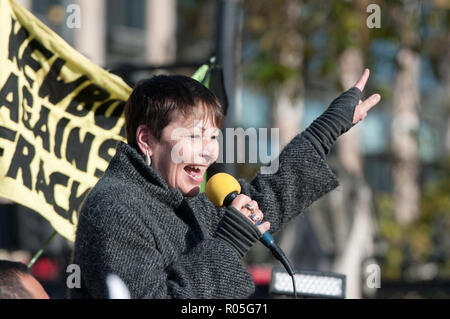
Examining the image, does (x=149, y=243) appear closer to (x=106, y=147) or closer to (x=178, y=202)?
(x=178, y=202)

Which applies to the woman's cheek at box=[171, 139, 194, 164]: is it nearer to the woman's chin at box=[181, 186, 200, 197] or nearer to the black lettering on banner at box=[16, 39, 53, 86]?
the woman's chin at box=[181, 186, 200, 197]

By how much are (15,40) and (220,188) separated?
142 centimetres

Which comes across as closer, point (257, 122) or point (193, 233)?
point (193, 233)

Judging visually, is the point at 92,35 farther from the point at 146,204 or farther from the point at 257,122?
the point at 146,204

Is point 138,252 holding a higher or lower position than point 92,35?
lower

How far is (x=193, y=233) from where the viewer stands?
2.61 m

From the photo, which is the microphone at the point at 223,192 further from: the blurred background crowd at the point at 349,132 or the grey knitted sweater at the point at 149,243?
the blurred background crowd at the point at 349,132


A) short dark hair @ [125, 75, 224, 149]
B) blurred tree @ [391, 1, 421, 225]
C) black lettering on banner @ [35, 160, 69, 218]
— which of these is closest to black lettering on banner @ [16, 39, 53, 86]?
black lettering on banner @ [35, 160, 69, 218]

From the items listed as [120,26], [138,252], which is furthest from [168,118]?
[120,26]

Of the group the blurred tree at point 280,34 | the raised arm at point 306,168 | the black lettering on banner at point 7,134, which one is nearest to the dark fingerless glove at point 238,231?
the raised arm at point 306,168

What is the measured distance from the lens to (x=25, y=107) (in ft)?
11.5

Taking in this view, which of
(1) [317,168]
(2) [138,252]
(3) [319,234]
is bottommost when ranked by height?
(2) [138,252]

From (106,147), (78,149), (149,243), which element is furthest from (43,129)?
(149,243)
